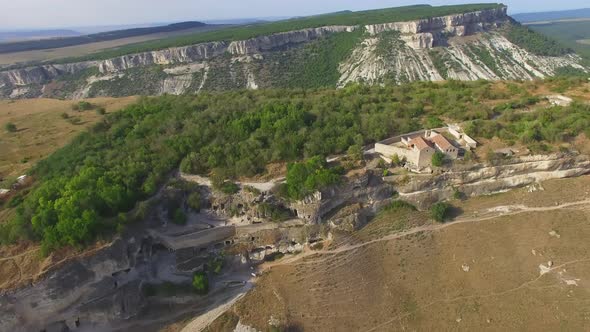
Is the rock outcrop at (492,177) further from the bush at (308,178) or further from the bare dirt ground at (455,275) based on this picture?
the bush at (308,178)

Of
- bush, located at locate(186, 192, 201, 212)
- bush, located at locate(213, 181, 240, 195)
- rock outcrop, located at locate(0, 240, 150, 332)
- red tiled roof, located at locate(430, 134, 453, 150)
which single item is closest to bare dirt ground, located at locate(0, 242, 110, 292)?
rock outcrop, located at locate(0, 240, 150, 332)

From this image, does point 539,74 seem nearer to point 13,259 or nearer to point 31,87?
point 13,259

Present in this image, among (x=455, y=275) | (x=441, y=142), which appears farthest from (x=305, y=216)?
(x=441, y=142)

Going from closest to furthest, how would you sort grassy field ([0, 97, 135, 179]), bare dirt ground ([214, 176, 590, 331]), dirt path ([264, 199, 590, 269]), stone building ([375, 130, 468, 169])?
bare dirt ground ([214, 176, 590, 331]) → dirt path ([264, 199, 590, 269]) → stone building ([375, 130, 468, 169]) → grassy field ([0, 97, 135, 179])

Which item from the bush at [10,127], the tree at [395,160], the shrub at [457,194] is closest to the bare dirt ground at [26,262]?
the tree at [395,160]

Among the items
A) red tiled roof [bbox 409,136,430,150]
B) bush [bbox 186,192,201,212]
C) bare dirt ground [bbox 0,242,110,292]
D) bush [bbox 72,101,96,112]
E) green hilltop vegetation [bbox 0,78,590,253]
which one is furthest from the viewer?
bush [bbox 72,101,96,112]

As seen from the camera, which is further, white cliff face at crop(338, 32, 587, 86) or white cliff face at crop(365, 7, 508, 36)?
white cliff face at crop(365, 7, 508, 36)

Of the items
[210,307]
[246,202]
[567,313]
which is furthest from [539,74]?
[210,307]

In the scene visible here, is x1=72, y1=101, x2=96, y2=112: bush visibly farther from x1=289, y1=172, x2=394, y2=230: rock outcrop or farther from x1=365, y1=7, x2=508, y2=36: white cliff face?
x1=365, y1=7, x2=508, y2=36: white cliff face
